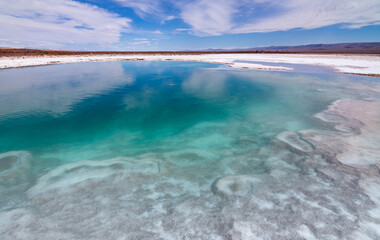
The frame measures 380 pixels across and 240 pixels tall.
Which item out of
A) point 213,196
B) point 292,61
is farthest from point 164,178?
point 292,61

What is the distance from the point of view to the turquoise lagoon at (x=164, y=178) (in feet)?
12.0

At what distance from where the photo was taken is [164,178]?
205 inches

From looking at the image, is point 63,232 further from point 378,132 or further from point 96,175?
point 378,132

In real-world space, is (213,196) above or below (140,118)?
below

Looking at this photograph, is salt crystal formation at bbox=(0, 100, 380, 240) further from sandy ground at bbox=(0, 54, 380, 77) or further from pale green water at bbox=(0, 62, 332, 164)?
sandy ground at bbox=(0, 54, 380, 77)

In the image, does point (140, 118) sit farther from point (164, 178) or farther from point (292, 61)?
point (292, 61)

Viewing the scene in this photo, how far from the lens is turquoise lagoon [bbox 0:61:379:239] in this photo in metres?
3.65

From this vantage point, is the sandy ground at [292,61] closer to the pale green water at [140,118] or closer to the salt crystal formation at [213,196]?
the pale green water at [140,118]


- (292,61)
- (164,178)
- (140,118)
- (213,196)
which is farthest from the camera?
(292,61)

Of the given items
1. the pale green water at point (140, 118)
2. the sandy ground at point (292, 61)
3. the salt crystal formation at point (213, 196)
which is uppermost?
the sandy ground at point (292, 61)

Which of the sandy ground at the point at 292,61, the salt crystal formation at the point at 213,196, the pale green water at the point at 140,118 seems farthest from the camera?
the sandy ground at the point at 292,61

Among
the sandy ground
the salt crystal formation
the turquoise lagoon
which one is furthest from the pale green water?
the sandy ground

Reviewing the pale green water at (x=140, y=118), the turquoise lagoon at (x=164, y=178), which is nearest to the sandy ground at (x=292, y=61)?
the pale green water at (x=140, y=118)

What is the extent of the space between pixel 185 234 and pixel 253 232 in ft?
4.00
